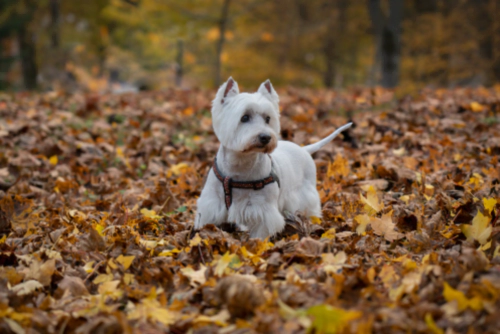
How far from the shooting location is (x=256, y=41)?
2039 centimetres

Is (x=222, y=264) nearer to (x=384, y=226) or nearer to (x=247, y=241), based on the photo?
(x=247, y=241)

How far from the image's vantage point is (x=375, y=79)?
1673 centimetres

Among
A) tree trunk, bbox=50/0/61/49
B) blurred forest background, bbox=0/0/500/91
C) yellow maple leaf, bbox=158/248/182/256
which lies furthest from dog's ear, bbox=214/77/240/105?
tree trunk, bbox=50/0/61/49

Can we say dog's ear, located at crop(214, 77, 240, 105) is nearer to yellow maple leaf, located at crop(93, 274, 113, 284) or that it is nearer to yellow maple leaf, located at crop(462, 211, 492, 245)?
yellow maple leaf, located at crop(93, 274, 113, 284)

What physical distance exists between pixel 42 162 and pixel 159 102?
440 centimetres

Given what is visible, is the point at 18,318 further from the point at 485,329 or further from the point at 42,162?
the point at 42,162

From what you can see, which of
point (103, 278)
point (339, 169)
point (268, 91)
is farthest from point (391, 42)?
point (103, 278)

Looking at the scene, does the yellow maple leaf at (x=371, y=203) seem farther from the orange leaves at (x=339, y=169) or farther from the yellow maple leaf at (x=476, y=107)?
the yellow maple leaf at (x=476, y=107)

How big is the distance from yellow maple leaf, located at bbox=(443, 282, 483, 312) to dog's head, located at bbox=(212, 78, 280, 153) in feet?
4.85

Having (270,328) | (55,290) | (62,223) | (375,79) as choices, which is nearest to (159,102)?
(62,223)

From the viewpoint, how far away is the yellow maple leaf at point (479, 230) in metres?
2.68

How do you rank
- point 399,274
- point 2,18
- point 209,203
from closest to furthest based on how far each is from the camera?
1. point 399,274
2. point 209,203
3. point 2,18

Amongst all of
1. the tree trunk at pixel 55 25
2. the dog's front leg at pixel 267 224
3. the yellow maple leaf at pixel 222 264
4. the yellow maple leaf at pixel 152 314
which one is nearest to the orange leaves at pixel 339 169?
A: the dog's front leg at pixel 267 224

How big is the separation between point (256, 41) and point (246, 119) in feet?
58.4
